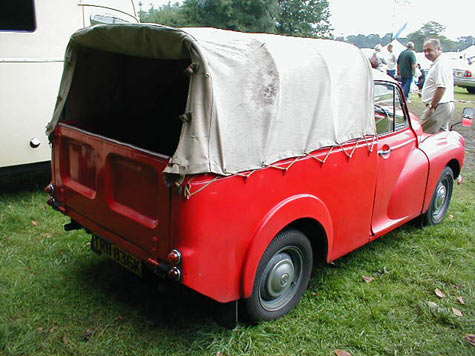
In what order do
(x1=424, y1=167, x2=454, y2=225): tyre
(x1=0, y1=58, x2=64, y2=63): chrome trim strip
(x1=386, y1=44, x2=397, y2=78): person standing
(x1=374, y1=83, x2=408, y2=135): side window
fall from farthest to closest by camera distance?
(x1=386, y1=44, x2=397, y2=78): person standing < (x1=0, y1=58, x2=64, y2=63): chrome trim strip < (x1=424, y1=167, x2=454, y2=225): tyre < (x1=374, y1=83, x2=408, y2=135): side window

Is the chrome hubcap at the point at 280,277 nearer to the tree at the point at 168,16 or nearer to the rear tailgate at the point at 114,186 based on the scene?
the rear tailgate at the point at 114,186

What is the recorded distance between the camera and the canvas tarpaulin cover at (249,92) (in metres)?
2.54

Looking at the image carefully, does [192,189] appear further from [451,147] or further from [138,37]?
[451,147]

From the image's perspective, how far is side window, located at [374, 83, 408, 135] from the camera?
13.9 feet

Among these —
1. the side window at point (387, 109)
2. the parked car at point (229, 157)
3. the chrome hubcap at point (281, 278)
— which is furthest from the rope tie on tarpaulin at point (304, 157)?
the chrome hubcap at point (281, 278)

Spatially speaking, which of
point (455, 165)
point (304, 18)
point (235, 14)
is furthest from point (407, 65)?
point (304, 18)

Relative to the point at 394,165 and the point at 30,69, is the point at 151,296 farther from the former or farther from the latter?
the point at 30,69

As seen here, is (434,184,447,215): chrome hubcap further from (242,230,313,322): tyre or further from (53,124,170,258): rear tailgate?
(53,124,170,258): rear tailgate

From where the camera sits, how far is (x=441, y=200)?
522 cm

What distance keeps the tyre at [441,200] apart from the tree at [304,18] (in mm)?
35442

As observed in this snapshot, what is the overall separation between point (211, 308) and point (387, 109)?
2637mm

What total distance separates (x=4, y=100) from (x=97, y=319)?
322 cm

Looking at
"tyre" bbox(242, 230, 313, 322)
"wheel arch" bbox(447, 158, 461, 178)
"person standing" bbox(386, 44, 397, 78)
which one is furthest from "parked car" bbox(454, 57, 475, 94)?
"tyre" bbox(242, 230, 313, 322)

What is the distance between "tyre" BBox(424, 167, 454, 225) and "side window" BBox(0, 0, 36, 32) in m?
5.09
